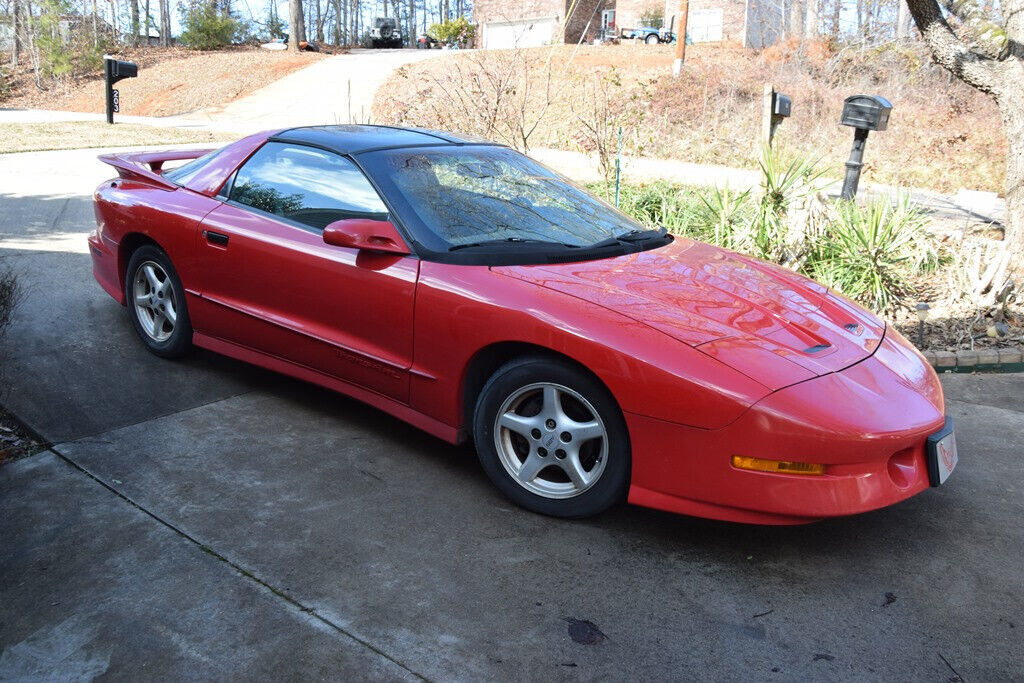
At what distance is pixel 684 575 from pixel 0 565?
7.48 ft

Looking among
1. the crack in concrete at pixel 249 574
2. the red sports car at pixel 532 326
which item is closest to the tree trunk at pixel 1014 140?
the red sports car at pixel 532 326

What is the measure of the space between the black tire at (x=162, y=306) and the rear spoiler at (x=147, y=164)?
0.38 meters

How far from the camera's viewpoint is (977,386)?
5.47m

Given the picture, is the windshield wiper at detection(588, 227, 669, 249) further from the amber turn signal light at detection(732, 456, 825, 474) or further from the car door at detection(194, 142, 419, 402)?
the amber turn signal light at detection(732, 456, 825, 474)

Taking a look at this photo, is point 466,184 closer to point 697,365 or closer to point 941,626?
point 697,365

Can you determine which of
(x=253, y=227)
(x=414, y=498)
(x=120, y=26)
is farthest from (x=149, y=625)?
(x=120, y=26)

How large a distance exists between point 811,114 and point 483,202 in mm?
15640

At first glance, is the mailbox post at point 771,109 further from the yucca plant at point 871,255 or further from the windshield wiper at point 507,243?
the windshield wiper at point 507,243

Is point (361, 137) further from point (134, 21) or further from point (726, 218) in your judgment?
point (134, 21)

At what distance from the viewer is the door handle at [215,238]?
455cm

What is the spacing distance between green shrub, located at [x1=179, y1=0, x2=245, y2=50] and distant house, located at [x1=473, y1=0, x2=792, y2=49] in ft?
36.1

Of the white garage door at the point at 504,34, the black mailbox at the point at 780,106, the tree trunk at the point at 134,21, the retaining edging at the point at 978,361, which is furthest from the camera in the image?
the tree trunk at the point at 134,21

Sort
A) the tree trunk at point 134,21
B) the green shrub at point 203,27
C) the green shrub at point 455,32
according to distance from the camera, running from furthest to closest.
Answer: the green shrub at point 455,32 < the tree trunk at point 134,21 < the green shrub at point 203,27

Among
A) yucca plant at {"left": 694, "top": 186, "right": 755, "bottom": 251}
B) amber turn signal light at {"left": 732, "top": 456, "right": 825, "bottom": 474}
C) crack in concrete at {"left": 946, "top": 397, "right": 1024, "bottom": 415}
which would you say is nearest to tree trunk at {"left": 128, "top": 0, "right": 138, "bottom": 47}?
yucca plant at {"left": 694, "top": 186, "right": 755, "bottom": 251}
